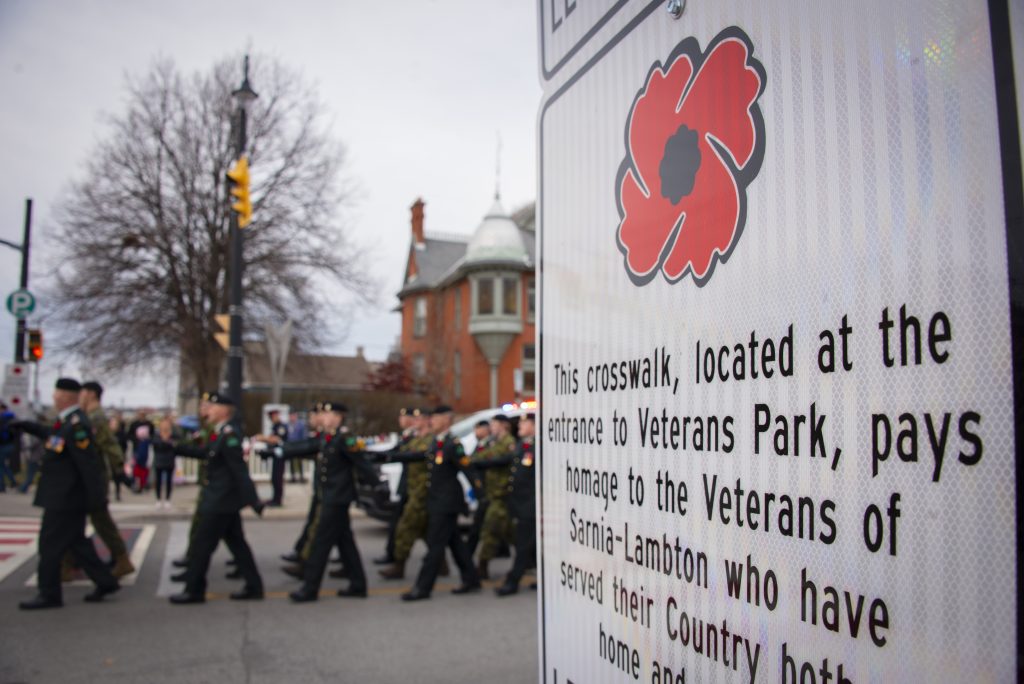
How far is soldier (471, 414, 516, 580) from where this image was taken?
8.93 metres

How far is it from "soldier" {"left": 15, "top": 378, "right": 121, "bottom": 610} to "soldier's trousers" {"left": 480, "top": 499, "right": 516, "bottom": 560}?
3.77 meters

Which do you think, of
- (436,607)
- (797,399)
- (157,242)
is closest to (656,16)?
(797,399)

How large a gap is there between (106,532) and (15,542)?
3.47 metres

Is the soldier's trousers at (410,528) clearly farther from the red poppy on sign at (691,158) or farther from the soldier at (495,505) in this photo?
the red poppy on sign at (691,158)

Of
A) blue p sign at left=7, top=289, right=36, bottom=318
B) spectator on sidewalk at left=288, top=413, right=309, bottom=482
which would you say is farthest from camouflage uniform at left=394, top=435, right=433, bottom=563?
blue p sign at left=7, top=289, right=36, bottom=318

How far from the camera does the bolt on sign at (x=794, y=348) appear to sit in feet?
3.55

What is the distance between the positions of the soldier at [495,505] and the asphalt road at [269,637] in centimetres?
52

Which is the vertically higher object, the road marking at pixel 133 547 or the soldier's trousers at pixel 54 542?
the soldier's trousers at pixel 54 542

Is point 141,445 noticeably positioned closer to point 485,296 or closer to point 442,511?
point 442,511

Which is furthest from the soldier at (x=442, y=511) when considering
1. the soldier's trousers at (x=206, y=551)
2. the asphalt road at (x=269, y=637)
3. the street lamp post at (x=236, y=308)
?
the street lamp post at (x=236, y=308)

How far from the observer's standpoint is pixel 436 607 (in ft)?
24.8

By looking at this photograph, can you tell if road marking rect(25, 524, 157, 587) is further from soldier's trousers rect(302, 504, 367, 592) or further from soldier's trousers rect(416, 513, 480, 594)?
soldier's trousers rect(416, 513, 480, 594)

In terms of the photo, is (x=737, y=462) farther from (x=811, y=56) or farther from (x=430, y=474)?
(x=430, y=474)

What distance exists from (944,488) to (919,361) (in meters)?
0.18
